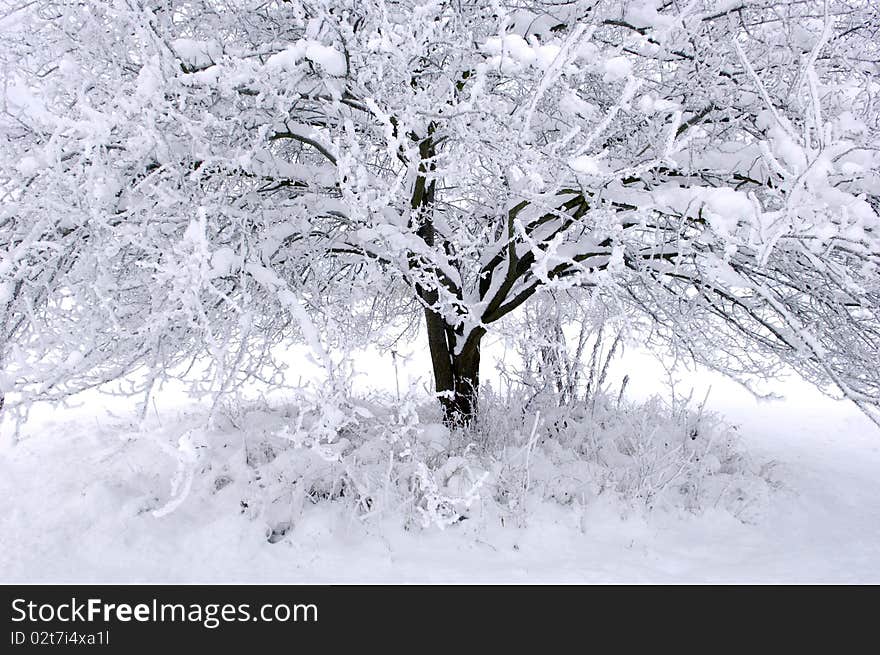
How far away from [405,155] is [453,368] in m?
2.87

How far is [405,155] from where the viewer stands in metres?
3.01

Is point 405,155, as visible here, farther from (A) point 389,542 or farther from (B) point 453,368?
(B) point 453,368

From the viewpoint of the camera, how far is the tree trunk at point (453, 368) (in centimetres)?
543

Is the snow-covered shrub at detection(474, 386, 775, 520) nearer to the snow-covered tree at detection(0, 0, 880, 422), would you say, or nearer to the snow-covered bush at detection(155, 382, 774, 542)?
the snow-covered bush at detection(155, 382, 774, 542)

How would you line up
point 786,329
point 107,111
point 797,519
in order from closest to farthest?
point 107,111 < point 786,329 < point 797,519

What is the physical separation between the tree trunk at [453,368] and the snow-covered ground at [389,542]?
1.48 metres

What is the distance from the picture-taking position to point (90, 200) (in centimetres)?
299

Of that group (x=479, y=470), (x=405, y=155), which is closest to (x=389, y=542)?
(x=479, y=470)

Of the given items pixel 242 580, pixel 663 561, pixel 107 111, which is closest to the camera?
pixel 107 111

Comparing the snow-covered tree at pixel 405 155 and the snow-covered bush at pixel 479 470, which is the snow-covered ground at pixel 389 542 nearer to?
the snow-covered bush at pixel 479 470
